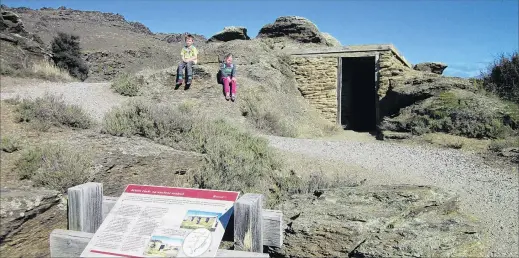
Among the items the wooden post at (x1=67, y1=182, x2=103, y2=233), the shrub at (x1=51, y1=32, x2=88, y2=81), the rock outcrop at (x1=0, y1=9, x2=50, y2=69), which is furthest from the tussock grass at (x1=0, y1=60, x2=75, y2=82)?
the wooden post at (x1=67, y1=182, x2=103, y2=233)

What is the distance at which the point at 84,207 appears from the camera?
9.09 ft

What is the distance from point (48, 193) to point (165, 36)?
1905 inches

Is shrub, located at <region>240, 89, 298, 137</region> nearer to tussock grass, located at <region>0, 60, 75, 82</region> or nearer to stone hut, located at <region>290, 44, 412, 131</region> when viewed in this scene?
stone hut, located at <region>290, 44, 412, 131</region>

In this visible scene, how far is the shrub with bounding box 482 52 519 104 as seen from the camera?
12.2 m

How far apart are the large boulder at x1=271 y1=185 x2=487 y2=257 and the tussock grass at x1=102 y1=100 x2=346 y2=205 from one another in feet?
4.08

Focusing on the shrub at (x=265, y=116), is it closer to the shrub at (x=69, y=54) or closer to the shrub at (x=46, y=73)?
the shrub at (x=46, y=73)

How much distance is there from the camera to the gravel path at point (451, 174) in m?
5.03

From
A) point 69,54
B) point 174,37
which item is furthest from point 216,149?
point 174,37

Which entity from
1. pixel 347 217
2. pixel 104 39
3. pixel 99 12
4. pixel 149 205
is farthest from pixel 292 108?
pixel 99 12

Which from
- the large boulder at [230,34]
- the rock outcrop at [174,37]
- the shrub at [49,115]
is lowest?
the shrub at [49,115]

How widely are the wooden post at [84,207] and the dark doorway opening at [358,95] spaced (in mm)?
14456

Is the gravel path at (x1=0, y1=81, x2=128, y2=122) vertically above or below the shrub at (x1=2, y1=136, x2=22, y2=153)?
above

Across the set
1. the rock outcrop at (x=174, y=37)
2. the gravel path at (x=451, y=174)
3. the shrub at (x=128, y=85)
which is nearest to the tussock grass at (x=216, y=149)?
the gravel path at (x=451, y=174)

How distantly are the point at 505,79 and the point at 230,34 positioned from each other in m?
11.6
